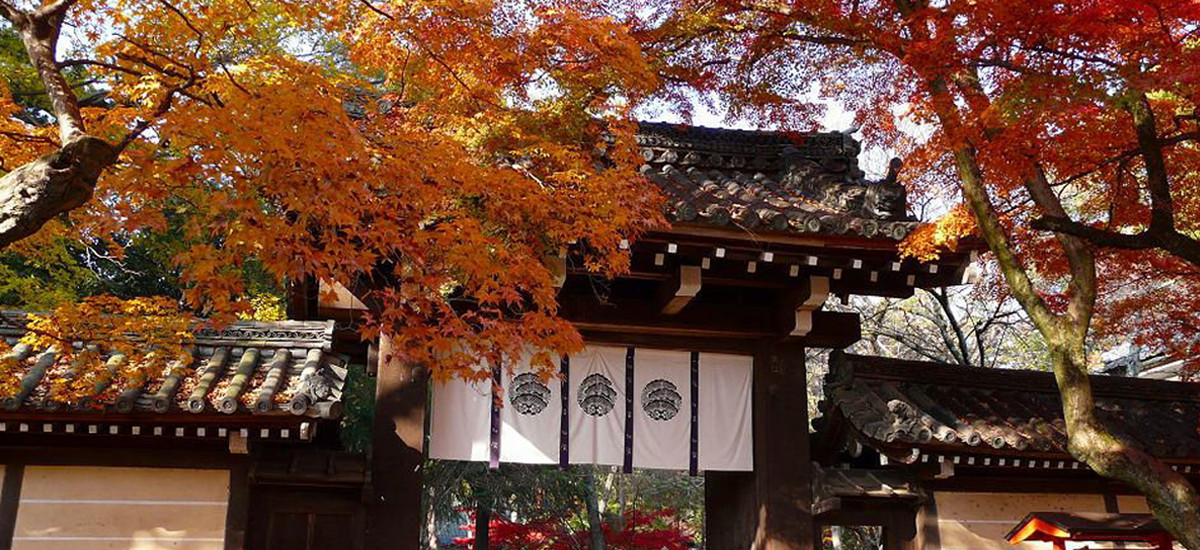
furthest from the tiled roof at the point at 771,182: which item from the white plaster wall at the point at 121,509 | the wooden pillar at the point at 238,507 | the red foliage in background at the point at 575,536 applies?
the red foliage in background at the point at 575,536

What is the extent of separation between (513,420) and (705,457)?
1815 millimetres

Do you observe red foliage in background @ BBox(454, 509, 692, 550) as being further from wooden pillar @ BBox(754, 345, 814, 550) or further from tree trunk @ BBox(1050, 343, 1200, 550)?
tree trunk @ BBox(1050, 343, 1200, 550)

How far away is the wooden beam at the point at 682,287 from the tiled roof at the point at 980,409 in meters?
1.91

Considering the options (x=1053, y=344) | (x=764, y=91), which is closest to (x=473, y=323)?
(x=764, y=91)

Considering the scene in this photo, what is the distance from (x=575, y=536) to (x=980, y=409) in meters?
14.7

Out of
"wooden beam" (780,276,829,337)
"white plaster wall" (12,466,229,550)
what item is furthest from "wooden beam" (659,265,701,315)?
"white plaster wall" (12,466,229,550)

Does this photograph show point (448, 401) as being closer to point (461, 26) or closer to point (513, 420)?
point (513, 420)

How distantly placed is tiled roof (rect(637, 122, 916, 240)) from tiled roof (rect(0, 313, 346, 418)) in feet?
10.5

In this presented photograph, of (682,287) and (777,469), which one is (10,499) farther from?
(777,469)

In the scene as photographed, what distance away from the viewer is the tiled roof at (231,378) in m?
6.59

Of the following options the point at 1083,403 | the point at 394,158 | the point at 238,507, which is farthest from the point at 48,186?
the point at 1083,403

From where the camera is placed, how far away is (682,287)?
7.76 m

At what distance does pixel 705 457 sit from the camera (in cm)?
851

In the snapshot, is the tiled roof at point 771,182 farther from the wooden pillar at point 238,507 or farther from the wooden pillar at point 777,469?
the wooden pillar at point 238,507
